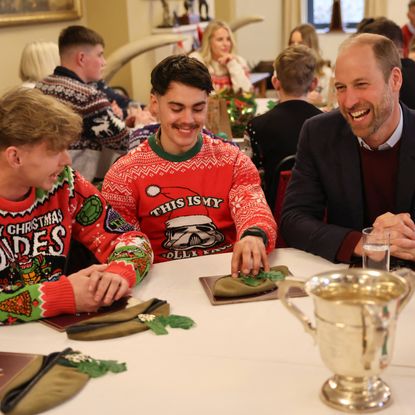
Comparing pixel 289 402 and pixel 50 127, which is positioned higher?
pixel 50 127

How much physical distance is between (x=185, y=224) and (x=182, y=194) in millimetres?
102

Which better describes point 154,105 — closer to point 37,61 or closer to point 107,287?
point 107,287

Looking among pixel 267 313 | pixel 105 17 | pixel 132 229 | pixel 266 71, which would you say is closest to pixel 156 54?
pixel 105 17

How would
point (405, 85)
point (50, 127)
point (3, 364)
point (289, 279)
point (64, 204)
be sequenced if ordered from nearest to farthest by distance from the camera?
point (289, 279)
point (3, 364)
point (50, 127)
point (64, 204)
point (405, 85)

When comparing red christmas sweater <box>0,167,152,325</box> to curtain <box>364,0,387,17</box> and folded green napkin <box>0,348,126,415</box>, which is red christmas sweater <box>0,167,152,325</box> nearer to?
folded green napkin <box>0,348,126,415</box>

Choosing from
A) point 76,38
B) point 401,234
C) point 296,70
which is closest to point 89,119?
point 76,38

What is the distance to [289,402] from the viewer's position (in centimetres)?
126

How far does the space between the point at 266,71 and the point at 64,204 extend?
7.38 m

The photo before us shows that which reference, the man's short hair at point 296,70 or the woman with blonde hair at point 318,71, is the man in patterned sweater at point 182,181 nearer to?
the man's short hair at point 296,70

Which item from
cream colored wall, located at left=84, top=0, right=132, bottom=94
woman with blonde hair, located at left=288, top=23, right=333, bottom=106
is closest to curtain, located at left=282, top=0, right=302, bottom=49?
woman with blonde hair, located at left=288, top=23, right=333, bottom=106

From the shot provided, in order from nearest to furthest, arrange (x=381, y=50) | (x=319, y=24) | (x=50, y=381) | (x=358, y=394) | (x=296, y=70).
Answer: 1. (x=358, y=394)
2. (x=50, y=381)
3. (x=381, y=50)
4. (x=296, y=70)
5. (x=319, y=24)

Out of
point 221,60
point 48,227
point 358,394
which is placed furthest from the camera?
point 221,60

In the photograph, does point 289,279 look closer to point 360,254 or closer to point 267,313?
point 267,313

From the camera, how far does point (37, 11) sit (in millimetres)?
5543
